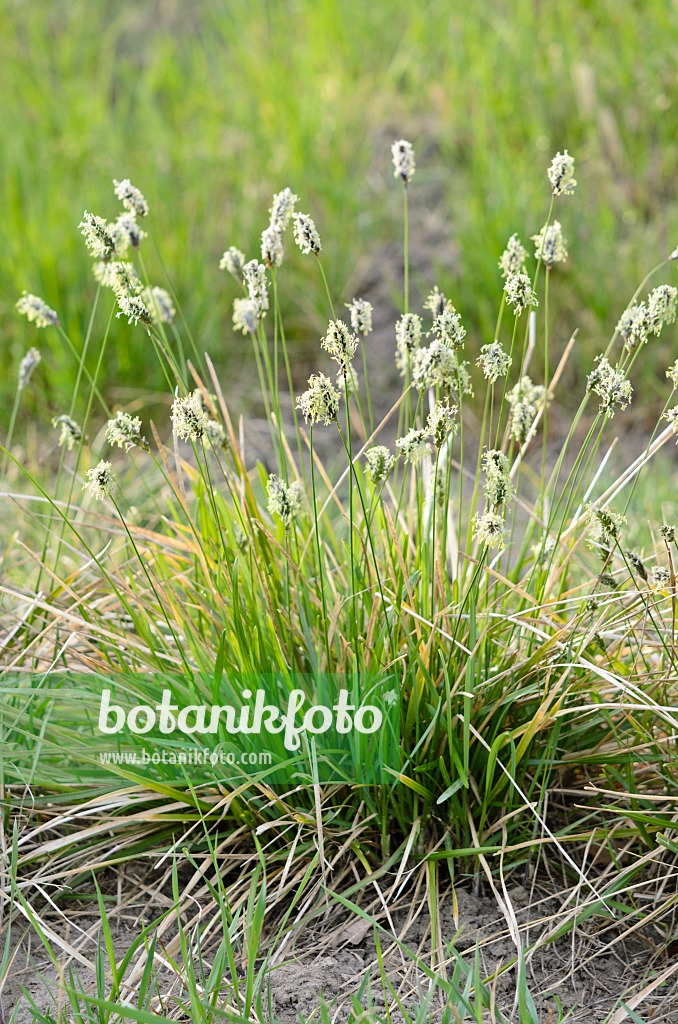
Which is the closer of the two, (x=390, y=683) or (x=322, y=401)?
(x=322, y=401)

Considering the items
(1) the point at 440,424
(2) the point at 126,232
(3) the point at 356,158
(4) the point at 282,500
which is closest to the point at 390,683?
(4) the point at 282,500

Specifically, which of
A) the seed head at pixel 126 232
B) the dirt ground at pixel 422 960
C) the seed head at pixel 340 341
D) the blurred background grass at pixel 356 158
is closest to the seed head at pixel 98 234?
the seed head at pixel 126 232

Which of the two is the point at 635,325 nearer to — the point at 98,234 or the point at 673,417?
the point at 673,417

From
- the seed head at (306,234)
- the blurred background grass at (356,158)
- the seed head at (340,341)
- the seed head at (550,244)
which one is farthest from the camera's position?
the blurred background grass at (356,158)

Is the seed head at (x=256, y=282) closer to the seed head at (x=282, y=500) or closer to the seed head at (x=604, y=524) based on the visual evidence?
the seed head at (x=282, y=500)

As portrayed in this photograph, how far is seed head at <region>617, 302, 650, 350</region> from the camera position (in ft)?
4.58

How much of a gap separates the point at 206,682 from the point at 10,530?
4.33ft

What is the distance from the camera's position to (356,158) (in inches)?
166

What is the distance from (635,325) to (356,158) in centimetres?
318

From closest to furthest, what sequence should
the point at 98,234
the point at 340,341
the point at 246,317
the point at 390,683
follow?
the point at 340,341 < the point at 98,234 < the point at 390,683 < the point at 246,317

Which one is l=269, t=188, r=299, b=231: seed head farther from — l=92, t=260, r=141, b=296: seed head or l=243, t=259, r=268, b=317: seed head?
l=92, t=260, r=141, b=296: seed head

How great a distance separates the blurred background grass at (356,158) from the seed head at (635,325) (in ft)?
6.44

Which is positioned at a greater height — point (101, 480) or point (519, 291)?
point (519, 291)

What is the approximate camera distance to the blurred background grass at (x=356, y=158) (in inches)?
137
